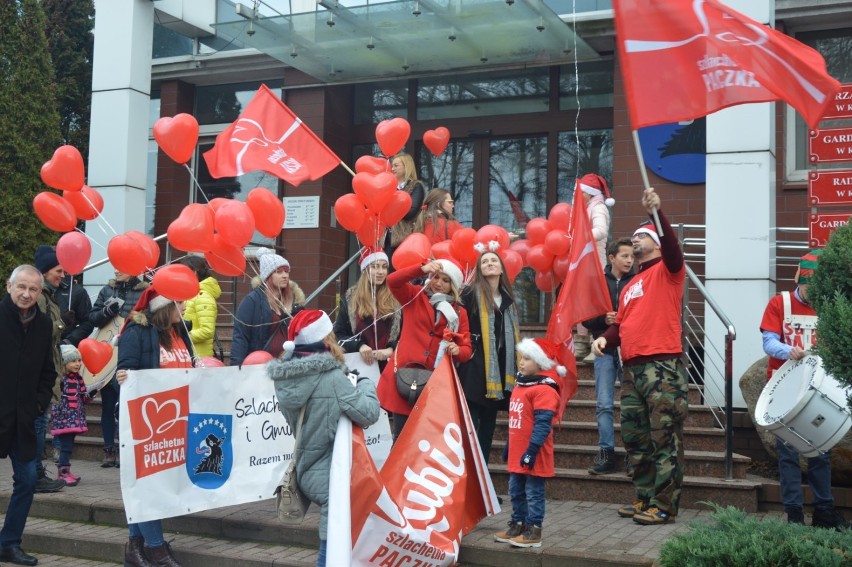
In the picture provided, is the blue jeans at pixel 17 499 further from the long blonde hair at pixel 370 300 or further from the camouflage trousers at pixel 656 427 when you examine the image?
the camouflage trousers at pixel 656 427

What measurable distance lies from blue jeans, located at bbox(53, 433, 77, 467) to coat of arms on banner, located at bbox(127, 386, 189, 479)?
243 cm

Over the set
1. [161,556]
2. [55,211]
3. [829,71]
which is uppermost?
[829,71]

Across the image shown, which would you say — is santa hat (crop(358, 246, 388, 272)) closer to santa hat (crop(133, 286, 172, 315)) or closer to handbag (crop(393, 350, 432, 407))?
handbag (crop(393, 350, 432, 407))

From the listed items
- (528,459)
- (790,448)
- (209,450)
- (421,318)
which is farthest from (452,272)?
(790,448)

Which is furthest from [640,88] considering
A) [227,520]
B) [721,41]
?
[227,520]

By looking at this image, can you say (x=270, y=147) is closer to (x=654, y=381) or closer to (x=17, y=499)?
(x=17, y=499)

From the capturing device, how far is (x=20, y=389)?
277 inches

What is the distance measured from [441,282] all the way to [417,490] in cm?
173

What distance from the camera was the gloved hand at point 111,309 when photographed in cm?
984

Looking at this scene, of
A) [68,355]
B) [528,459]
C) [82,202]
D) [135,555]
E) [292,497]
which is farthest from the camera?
[68,355]

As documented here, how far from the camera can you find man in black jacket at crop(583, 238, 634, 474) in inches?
327

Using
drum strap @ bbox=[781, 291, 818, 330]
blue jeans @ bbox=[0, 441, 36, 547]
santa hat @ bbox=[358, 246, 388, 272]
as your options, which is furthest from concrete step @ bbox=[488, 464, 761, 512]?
blue jeans @ bbox=[0, 441, 36, 547]

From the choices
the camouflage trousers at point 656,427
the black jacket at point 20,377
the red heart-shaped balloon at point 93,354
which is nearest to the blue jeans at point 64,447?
the red heart-shaped balloon at point 93,354

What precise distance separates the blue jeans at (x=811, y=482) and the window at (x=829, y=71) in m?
5.45
